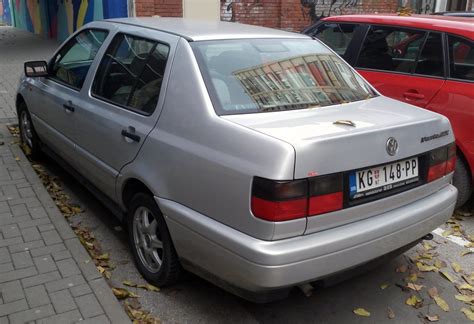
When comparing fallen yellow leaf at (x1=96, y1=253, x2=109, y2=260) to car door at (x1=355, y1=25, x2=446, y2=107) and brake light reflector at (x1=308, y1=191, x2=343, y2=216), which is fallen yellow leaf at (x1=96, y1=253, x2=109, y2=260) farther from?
car door at (x1=355, y1=25, x2=446, y2=107)

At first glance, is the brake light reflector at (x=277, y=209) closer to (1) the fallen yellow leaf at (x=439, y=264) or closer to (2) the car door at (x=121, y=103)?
(2) the car door at (x=121, y=103)

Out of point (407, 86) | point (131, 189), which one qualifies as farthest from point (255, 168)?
point (407, 86)

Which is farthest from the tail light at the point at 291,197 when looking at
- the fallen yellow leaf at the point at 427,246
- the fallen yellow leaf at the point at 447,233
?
the fallen yellow leaf at the point at 447,233

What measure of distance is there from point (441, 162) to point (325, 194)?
1068 mm

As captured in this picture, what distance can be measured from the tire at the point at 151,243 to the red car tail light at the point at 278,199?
0.87 metres

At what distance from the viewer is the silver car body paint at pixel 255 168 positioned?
240cm

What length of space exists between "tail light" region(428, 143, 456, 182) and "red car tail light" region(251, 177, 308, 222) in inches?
41.9

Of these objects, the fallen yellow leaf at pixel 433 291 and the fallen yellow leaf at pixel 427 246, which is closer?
the fallen yellow leaf at pixel 433 291

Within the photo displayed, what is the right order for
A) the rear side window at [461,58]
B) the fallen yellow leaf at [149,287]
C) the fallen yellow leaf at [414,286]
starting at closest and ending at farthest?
the fallen yellow leaf at [149,287] → the fallen yellow leaf at [414,286] → the rear side window at [461,58]

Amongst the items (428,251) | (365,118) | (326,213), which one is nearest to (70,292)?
(326,213)

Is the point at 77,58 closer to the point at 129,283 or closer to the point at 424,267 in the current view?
the point at 129,283

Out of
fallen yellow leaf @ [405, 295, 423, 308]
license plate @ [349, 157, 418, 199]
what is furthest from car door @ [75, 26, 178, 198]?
fallen yellow leaf @ [405, 295, 423, 308]

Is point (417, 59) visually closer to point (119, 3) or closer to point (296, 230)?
point (296, 230)

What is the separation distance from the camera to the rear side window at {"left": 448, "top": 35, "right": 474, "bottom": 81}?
4.42 m
